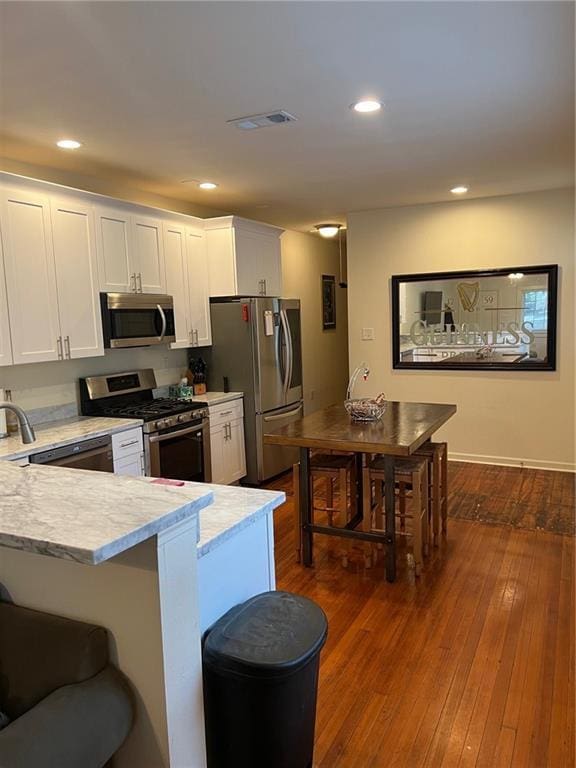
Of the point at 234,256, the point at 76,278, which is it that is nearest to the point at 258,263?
the point at 234,256

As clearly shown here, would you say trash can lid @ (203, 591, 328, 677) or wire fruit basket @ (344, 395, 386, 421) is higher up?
wire fruit basket @ (344, 395, 386, 421)

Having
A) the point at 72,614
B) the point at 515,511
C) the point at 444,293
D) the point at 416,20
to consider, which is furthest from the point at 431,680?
the point at 444,293

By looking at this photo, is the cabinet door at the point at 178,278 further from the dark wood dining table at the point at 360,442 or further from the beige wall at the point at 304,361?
the dark wood dining table at the point at 360,442

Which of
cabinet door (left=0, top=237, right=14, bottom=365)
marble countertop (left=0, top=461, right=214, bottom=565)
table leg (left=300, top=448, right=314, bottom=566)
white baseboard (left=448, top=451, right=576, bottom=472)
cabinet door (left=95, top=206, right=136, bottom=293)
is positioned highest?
cabinet door (left=95, top=206, right=136, bottom=293)

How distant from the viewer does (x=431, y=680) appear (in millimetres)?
2324

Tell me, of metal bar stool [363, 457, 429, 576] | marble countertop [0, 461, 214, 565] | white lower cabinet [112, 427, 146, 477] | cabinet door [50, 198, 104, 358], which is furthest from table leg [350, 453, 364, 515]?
marble countertop [0, 461, 214, 565]

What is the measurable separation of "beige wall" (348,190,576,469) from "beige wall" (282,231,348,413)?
111cm

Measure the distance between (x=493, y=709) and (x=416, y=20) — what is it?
2.57 meters

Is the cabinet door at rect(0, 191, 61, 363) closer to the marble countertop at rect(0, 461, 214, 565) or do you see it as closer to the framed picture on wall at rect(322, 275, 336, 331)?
the marble countertop at rect(0, 461, 214, 565)

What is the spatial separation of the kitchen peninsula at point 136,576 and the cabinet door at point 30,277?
2010 millimetres

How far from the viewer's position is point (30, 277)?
3.33 meters

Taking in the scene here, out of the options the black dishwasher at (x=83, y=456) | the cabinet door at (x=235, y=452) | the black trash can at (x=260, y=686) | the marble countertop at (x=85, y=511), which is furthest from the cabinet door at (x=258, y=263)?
the black trash can at (x=260, y=686)

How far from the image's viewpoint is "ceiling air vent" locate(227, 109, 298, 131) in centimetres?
282

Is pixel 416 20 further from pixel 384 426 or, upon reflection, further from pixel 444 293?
pixel 444 293
